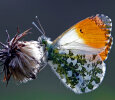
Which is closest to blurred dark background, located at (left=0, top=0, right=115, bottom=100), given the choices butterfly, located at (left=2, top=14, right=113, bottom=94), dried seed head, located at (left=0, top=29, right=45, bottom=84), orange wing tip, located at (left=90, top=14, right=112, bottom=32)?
butterfly, located at (left=2, top=14, right=113, bottom=94)

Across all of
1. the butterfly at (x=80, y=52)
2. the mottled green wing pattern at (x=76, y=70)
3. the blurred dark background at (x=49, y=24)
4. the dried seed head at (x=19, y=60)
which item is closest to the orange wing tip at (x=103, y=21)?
the butterfly at (x=80, y=52)

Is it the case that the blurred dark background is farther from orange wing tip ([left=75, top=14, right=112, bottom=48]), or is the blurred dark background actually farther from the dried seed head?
the dried seed head

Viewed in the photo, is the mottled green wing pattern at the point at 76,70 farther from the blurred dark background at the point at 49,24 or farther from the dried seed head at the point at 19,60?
the blurred dark background at the point at 49,24

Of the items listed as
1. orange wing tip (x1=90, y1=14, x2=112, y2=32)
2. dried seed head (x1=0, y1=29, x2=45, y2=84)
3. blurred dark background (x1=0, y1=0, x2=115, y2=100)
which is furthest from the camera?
blurred dark background (x1=0, y1=0, x2=115, y2=100)

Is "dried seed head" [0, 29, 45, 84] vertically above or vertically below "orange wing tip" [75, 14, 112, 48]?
above

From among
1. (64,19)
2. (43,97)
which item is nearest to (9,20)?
(64,19)
